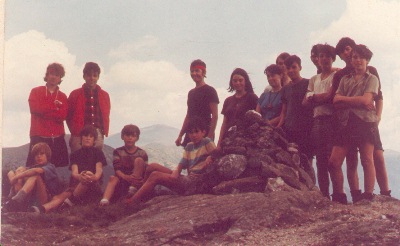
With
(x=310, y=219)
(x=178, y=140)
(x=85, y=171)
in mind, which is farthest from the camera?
(x=178, y=140)

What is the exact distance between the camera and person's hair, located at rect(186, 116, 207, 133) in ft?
28.7

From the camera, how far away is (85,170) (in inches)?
347

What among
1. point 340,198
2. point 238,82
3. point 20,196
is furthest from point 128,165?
point 340,198

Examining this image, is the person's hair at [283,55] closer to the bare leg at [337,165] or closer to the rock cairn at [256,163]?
the rock cairn at [256,163]

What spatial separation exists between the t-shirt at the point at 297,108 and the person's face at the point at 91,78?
10.8 feet

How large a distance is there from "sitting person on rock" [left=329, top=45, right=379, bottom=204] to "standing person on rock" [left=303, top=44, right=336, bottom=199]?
22 cm

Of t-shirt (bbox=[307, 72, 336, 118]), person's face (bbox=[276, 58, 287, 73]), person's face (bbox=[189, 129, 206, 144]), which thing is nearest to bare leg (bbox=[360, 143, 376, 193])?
t-shirt (bbox=[307, 72, 336, 118])

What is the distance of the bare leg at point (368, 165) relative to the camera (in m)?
7.26

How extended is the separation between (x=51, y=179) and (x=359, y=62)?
5.03 meters

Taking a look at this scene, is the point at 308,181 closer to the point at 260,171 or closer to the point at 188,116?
the point at 260,171

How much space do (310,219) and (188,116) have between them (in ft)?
10.9

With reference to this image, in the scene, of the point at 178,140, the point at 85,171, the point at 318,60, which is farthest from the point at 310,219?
the point at 85,171

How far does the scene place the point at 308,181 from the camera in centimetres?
865

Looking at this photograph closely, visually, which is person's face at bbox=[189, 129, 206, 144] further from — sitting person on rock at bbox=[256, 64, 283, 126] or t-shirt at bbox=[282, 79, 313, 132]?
t-shirt at bbox=[282, 79, 313, 132]
